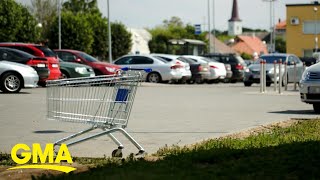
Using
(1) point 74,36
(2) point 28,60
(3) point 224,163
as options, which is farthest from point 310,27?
(3) point 224,163

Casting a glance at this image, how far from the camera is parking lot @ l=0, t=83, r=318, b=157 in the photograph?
35.3 feet

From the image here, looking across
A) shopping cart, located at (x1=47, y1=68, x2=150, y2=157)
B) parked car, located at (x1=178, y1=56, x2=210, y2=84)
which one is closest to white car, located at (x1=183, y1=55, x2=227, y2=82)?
parked car, located at (x1=178, y1=56, x2=210, y2=84)

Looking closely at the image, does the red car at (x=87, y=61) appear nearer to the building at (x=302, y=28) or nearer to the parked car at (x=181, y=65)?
the parked car at (x=181, y=65)

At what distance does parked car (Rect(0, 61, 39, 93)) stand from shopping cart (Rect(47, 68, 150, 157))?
13.5m

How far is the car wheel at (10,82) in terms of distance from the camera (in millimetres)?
22031

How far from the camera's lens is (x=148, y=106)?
18.3 meters

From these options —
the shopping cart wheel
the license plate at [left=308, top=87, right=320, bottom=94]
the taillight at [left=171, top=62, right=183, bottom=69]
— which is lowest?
the shopping cart wheel

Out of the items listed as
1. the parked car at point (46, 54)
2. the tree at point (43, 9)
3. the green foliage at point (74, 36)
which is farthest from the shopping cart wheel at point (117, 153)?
the tree at point (43, 9)

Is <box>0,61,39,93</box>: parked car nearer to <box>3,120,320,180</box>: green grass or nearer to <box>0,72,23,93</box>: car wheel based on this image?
<box>0,72,23,93</box>: car wheel

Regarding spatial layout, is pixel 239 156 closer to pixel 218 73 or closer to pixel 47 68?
pixel 47 68

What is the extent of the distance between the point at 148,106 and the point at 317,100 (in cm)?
467

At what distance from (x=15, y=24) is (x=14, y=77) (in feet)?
106

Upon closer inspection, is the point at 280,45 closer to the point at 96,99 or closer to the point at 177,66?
the point at 177,66

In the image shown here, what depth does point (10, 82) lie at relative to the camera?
22156 millimetres
